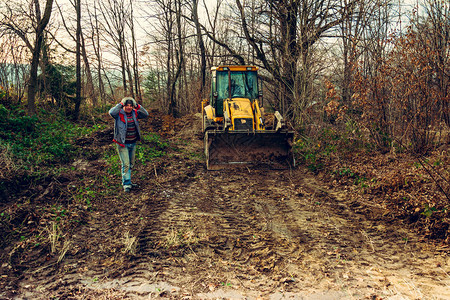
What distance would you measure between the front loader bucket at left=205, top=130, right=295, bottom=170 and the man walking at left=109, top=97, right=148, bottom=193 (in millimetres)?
2409

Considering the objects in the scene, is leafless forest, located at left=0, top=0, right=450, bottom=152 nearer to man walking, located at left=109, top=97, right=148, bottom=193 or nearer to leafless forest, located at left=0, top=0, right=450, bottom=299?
leafless forest, located at left=0, top=0, right=450, bottom=299

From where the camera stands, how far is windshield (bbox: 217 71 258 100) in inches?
397

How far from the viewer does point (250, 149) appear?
28.5 feet

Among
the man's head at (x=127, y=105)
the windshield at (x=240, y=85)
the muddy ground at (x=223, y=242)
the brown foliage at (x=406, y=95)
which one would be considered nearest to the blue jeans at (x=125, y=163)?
the muddy ground at (x=223, y=242)

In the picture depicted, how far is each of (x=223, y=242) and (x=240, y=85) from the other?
6785 millimetres

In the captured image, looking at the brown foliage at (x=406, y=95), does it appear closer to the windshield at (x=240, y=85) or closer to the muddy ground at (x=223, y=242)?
the muddy ground at (x=223, y=242)

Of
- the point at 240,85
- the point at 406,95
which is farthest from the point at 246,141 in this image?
the point at 406,95

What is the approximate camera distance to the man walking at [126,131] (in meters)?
6.53

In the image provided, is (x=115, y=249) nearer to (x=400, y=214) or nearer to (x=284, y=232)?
(x=284, y=232)

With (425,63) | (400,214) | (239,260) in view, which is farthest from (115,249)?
(425,63)

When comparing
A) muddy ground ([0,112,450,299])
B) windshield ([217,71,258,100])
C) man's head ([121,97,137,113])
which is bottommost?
muddy ground ([0,112,450,299])

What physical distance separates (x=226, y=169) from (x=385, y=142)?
14.4 ft

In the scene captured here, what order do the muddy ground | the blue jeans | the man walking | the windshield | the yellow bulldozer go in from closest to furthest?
the muddy ground, the man walking, the blue jeans, the yellow bulldozer, the windshield

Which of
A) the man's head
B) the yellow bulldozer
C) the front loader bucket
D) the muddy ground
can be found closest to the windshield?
the yellow bulldozer
